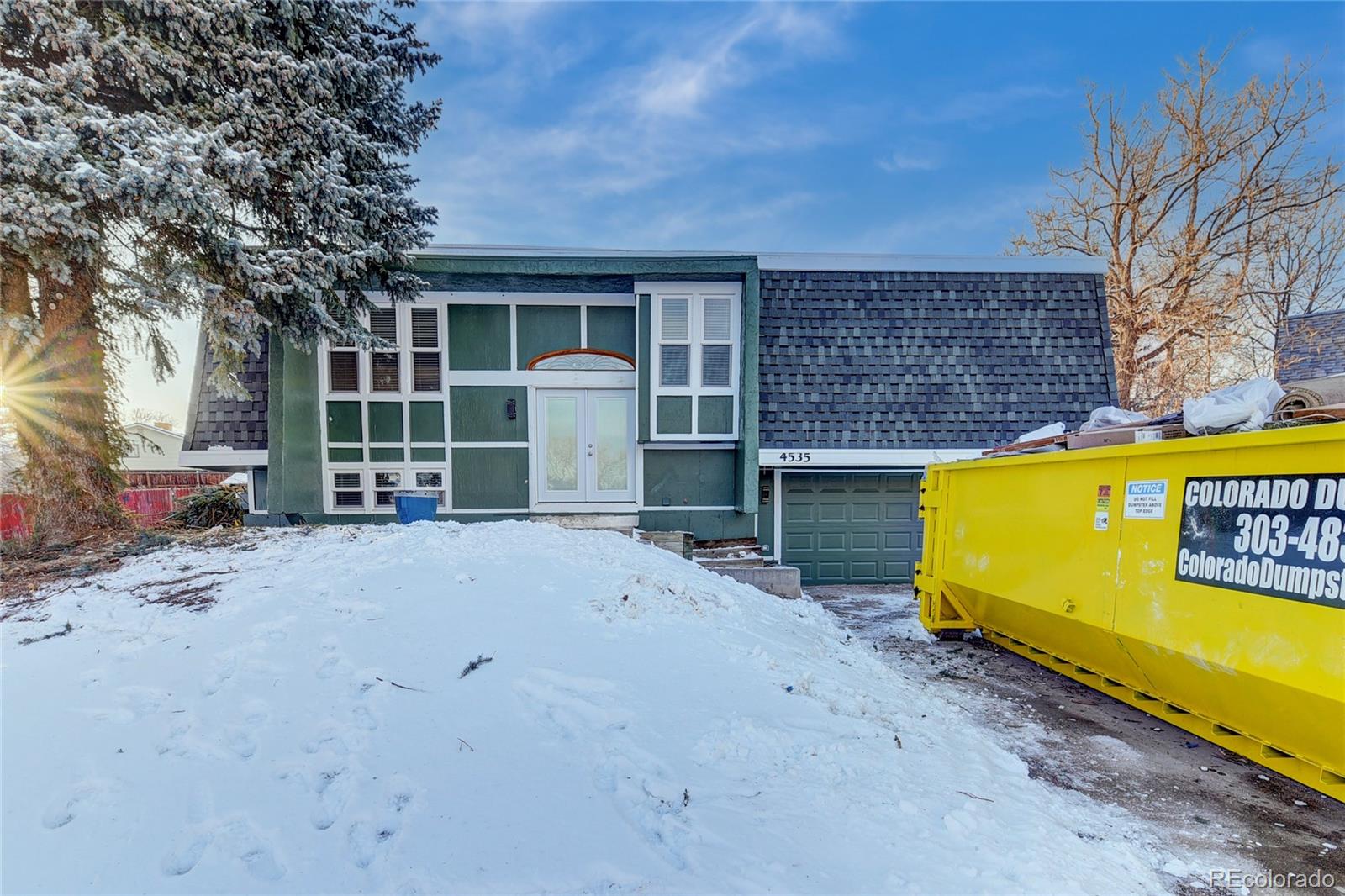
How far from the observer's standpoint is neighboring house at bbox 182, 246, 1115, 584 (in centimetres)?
832

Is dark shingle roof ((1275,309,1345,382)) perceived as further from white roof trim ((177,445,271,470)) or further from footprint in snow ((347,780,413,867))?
white roof trim ((177,445,271,470))

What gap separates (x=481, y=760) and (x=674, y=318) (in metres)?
6.87

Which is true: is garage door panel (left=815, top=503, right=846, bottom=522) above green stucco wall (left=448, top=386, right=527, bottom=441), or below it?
below

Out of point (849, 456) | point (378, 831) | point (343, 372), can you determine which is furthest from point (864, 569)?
point (343, 372)

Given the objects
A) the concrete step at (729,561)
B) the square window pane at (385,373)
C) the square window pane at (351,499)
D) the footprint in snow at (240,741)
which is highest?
the square window pane at (385,373)

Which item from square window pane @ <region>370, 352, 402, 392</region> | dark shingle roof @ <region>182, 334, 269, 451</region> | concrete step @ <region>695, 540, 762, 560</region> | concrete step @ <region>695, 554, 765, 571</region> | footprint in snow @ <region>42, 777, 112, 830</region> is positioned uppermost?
square window pane @ <region>370, 352, 402, 392</region>

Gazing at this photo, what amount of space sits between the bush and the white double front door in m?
6.12

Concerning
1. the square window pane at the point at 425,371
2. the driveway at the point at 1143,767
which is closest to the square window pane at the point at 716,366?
the square window pane at the point at 425,371

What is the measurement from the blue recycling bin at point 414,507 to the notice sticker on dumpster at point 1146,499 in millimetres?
7324

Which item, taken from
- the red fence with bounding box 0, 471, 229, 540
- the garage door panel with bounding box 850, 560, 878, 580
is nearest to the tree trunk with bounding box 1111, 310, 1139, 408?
the garage door panel with bounding box 850, 560, 878, 580

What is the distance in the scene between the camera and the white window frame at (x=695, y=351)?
832cm

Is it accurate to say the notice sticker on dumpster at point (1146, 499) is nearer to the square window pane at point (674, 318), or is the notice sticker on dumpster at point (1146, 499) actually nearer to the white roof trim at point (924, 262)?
the square window pane at point (674, 318)

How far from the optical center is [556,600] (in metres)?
4.19

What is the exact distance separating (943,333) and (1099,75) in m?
12.8
